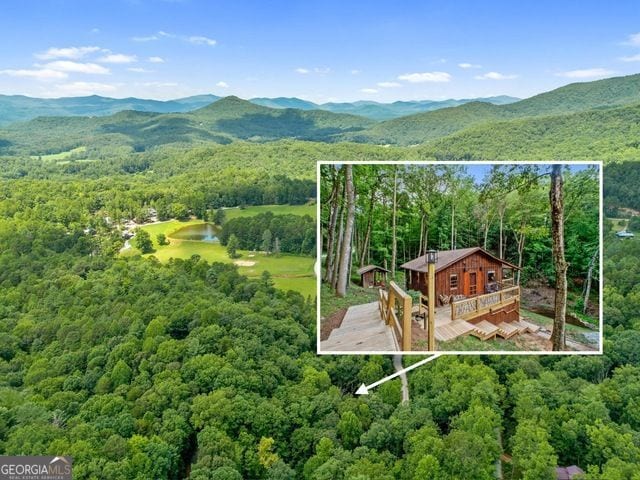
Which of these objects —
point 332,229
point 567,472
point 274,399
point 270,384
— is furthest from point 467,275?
point 270,384

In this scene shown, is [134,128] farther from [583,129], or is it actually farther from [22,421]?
[22,421]

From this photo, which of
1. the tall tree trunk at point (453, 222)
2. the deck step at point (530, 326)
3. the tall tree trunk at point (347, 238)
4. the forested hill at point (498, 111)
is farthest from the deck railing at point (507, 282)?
the forested hill at point (498, 111)

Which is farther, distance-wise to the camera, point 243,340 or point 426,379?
point 243,340

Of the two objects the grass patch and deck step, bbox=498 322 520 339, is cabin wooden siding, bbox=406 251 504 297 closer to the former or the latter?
deck step, bbox=498 322 520 339

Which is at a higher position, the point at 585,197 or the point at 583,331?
the point at 585,197

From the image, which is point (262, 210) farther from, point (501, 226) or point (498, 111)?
point (498, 111)

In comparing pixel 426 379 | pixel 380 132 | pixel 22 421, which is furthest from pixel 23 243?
pixel 380 132

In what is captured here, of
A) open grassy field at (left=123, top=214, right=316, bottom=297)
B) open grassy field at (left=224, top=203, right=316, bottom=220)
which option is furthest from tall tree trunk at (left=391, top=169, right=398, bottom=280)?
open grassy field at (left=224, top=203, right=316, bottom=220)
